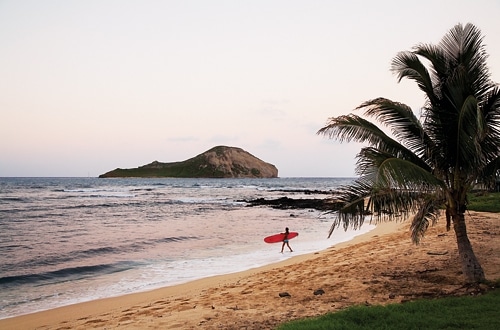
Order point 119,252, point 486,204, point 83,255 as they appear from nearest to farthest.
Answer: point 83,255, point 119,252, point 486,204

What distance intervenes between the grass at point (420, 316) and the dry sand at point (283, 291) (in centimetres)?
71

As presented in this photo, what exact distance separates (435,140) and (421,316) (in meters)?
3.71

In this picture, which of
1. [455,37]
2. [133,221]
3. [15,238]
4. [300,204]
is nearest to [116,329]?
[455,37]

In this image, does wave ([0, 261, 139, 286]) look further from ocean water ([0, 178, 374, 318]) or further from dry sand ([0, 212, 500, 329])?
dry sand ([0, 212, 500, 329])

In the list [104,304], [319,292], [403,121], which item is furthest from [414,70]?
[104,304]

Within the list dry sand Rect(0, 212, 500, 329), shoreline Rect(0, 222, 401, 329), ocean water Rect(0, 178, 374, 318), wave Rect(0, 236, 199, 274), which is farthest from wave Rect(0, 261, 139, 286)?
dry sand Rect(0, 212, 500, 329)

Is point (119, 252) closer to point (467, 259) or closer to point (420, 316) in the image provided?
point (467, 259)

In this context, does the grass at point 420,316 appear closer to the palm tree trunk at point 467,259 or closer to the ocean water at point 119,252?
the palm tree trunk at point 467,259

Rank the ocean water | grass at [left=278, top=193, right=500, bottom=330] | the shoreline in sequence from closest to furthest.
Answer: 1. grass at [left=278, top=193, right=500, bottom=330]
2. the shoreline
3. the ocean water

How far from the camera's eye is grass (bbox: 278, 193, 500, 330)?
19.2ft

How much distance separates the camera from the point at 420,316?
6.22 metres

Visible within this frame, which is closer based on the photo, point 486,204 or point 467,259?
point 467,259

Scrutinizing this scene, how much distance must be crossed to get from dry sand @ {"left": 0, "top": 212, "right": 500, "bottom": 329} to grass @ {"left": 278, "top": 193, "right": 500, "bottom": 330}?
2.30 ft

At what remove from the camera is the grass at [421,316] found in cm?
584
